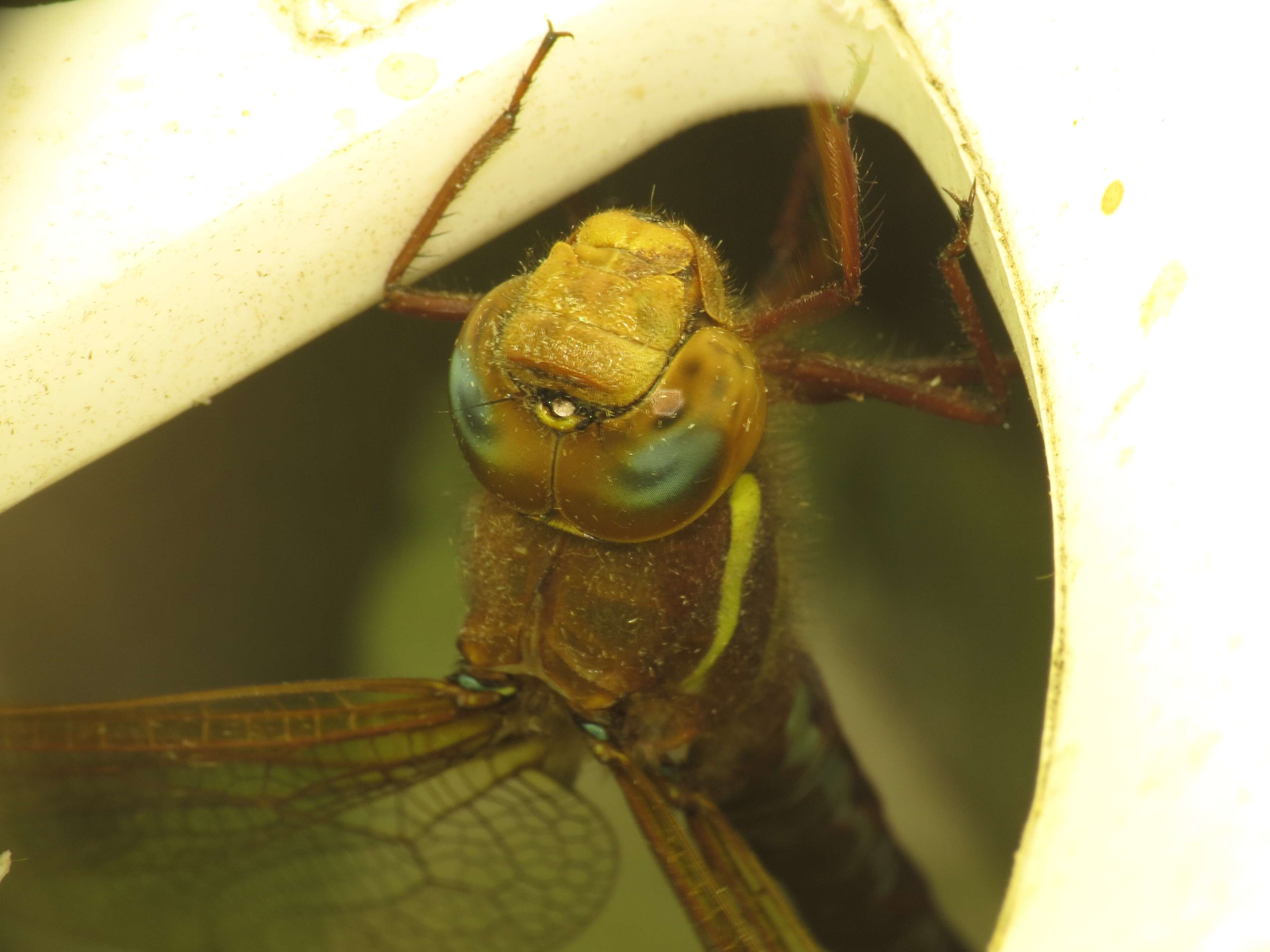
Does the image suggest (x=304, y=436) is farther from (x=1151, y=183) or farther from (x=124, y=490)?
(x=1151, y=183)

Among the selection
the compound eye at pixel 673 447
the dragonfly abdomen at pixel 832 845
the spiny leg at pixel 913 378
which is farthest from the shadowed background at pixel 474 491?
the compound eye at pixel 673 447

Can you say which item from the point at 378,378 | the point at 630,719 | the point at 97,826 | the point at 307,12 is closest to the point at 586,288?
the point at 307,12

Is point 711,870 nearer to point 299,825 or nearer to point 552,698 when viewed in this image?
point 552,698

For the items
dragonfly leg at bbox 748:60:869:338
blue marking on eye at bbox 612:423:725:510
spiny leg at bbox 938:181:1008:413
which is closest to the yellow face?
blue marking on eye at bbox 612:423:725:510

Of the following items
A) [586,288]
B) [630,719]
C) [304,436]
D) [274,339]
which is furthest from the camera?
[304,436]

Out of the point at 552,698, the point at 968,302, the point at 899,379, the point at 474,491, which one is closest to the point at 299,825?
the point at 552,698

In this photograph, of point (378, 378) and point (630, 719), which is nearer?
point (630, 719)

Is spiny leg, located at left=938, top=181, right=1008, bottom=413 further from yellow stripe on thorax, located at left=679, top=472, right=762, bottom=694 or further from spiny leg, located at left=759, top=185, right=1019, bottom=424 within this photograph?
yellow stripe on thorax, located at left=679, top=472, right=762, bottom=694
